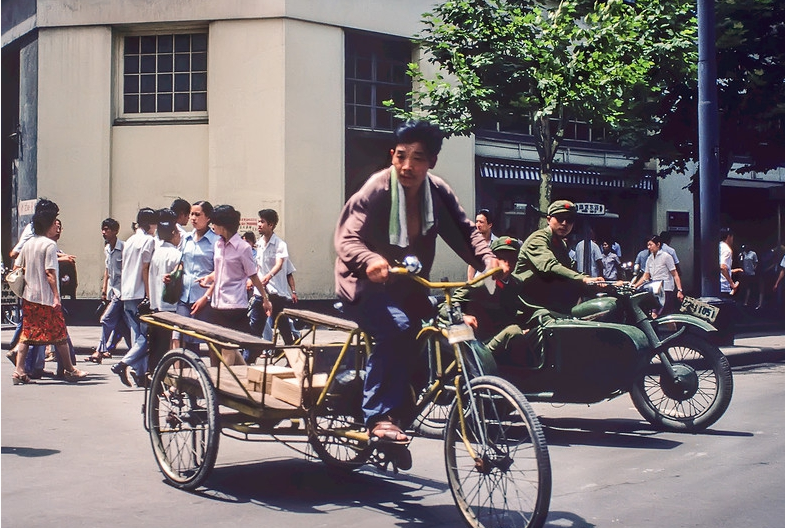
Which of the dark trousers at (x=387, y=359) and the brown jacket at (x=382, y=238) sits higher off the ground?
the brown jacket at (x=382, y=238)

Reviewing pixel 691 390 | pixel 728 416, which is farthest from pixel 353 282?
pixel 728 416

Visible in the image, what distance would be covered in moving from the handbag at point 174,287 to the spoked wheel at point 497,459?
4.89 meters

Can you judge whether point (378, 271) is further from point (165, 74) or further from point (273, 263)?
point (165, 74)

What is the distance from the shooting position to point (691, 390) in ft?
24.7

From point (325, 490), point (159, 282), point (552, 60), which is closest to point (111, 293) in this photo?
point (159, 282)

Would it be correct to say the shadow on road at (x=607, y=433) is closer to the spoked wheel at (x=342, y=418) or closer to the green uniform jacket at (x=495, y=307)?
the green uniform jacket at (x=495, y=307)

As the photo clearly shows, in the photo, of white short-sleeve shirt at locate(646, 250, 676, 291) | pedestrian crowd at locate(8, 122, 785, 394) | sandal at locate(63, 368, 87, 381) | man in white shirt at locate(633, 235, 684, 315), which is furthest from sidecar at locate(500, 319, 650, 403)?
white short-sleeve shirt at locate(646, 250, 676, 291)

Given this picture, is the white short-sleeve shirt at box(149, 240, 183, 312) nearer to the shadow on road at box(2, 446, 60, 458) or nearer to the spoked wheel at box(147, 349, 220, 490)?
the shadow on road at box(2, 446, 60, 458)

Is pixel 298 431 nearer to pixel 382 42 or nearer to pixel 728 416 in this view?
pixel 728 416

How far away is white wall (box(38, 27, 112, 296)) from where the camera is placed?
19656 millimetres

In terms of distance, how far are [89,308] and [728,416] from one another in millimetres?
13978

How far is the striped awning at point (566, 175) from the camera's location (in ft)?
72.6

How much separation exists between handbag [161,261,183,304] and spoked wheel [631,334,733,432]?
13.0 ft

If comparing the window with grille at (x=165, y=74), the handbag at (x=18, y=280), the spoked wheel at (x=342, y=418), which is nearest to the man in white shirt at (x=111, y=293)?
the handbag at (x=18, y=280)
